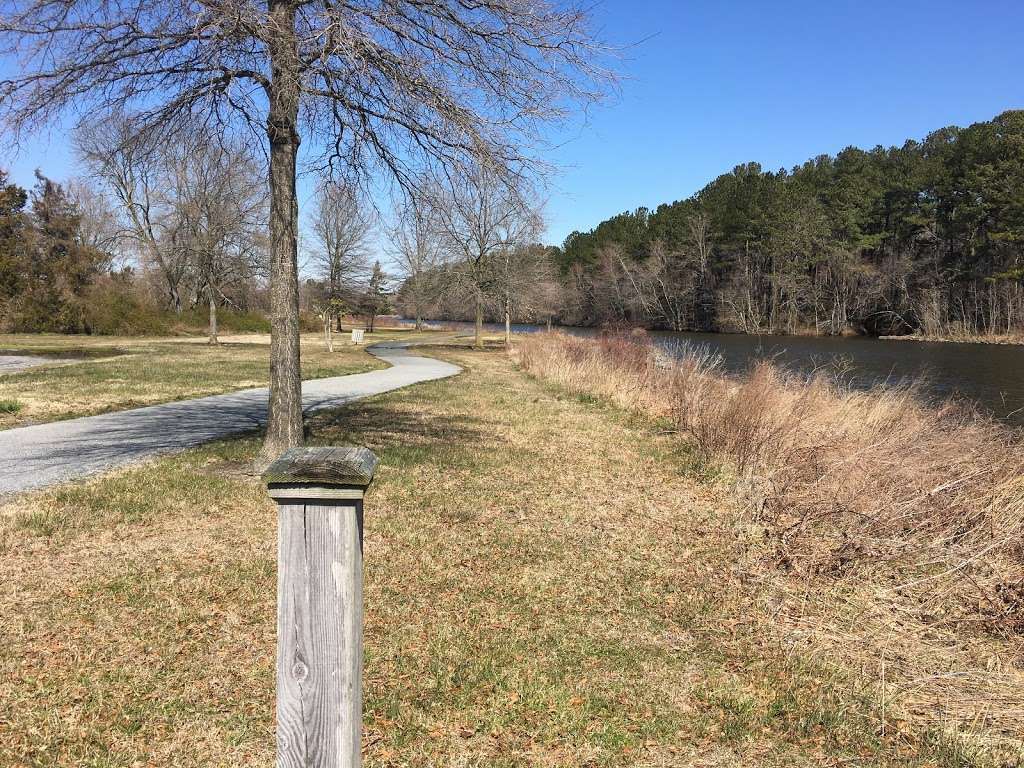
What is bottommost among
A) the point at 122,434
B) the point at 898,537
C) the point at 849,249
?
the point at 898,537

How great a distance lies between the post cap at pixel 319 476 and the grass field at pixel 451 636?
162cm

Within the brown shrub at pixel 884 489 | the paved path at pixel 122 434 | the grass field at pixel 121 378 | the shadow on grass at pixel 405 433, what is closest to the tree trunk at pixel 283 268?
the shadow on grass at pixel 405 433

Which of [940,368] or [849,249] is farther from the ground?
[849,249]

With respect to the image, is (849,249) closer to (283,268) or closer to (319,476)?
(283,268)

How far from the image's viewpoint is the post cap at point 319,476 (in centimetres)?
178

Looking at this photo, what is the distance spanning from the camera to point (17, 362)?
18.8 m

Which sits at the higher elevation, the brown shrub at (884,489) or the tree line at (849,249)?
the tree line at (849,249)

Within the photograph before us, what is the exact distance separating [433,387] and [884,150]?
60.7 metres

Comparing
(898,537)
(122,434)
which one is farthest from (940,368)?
(122,434)

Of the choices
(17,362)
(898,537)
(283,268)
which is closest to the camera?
(898,537)

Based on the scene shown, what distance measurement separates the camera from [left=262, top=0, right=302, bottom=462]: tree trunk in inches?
253

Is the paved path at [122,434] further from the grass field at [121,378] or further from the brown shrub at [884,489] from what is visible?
the brown shrub at [884,489]

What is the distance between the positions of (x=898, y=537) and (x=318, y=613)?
4.87m

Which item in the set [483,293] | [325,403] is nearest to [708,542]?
[325,403]
